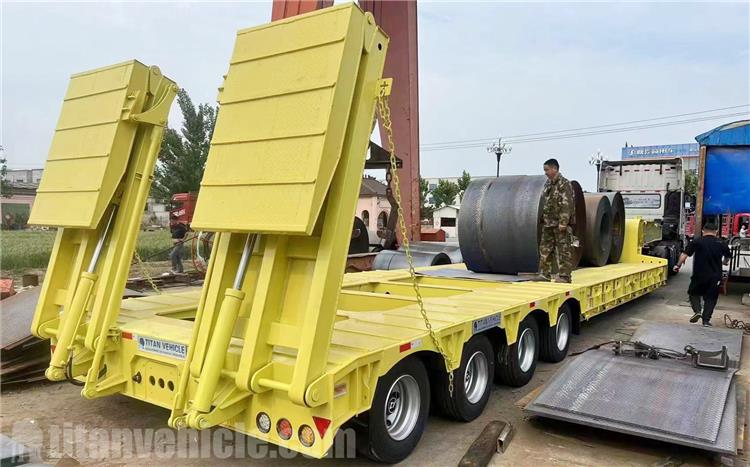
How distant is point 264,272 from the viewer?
10.5 ft

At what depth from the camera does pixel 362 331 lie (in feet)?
12.5

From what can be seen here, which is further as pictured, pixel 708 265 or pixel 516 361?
pixel 708 265

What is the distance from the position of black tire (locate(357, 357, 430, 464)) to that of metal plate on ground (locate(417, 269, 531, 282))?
127 inches

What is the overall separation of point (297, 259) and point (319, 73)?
109cm

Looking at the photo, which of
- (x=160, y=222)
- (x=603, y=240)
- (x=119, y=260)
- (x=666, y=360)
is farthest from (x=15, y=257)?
(x=160, y=222)

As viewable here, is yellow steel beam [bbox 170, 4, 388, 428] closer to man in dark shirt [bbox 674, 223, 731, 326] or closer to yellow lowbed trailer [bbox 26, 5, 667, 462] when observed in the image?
yellow lowbed trailer [bbox 26, 5, 667, 462]

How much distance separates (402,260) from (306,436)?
630 cm

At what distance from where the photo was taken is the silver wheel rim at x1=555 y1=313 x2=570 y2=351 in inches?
249

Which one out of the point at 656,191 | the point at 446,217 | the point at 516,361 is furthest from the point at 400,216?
the point at 446,217

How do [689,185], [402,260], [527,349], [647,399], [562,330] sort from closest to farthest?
[647,399]
[527,349]
[562,330]
[402,260]
[689,185]

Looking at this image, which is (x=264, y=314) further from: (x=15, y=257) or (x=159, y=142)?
(x=15, y=257)

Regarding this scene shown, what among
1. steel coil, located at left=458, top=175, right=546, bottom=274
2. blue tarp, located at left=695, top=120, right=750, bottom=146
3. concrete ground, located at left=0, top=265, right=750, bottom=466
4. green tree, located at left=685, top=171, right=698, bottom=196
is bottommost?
concrete ground, located at left=0, top=265, right=750, bottom=466

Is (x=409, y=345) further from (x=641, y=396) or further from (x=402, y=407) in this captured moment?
(x=641, y=396)

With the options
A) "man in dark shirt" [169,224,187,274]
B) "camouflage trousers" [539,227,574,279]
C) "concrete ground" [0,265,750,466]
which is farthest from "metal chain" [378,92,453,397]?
"man in dark shirt" [169,224,187,274]
